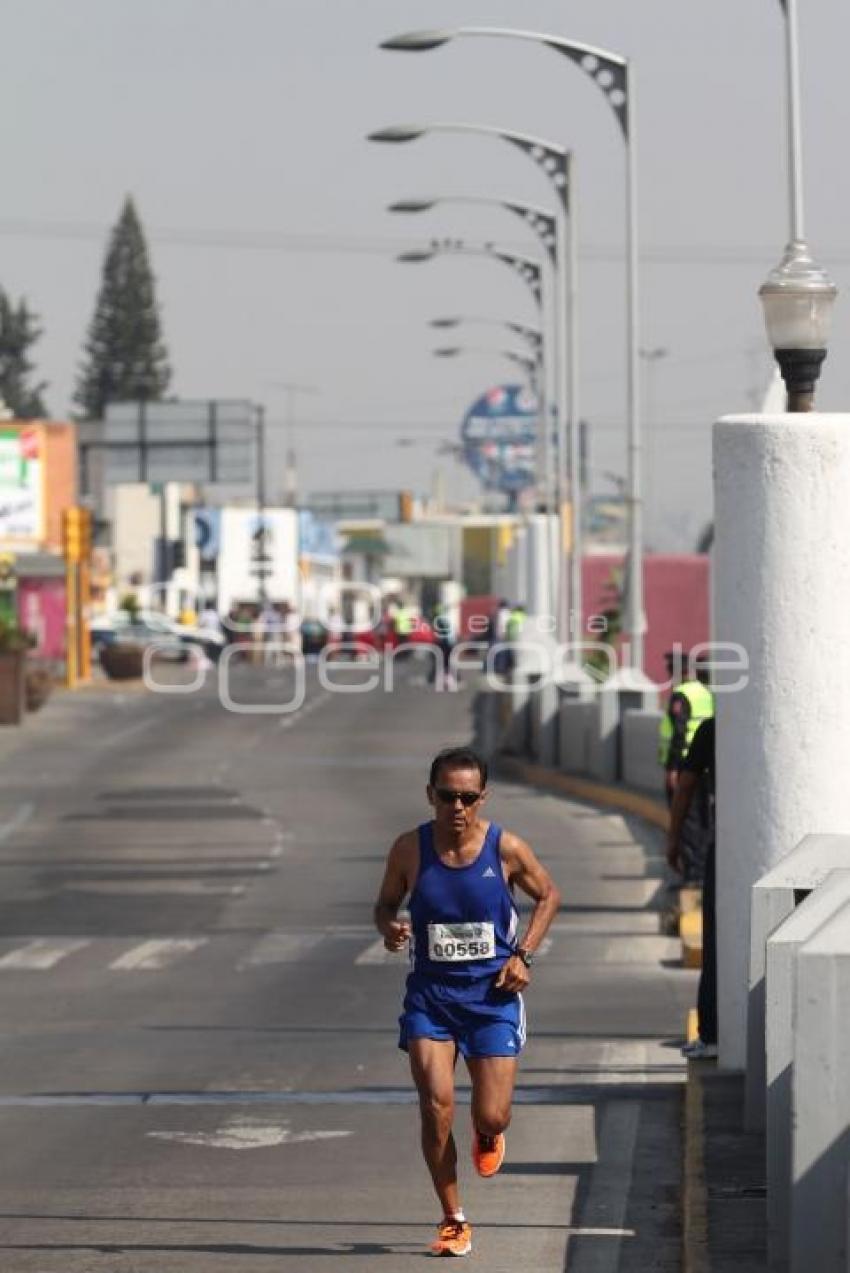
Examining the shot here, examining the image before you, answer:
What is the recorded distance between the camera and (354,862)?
31250 mm

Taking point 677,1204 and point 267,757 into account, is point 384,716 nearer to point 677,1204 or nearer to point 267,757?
point 267,757

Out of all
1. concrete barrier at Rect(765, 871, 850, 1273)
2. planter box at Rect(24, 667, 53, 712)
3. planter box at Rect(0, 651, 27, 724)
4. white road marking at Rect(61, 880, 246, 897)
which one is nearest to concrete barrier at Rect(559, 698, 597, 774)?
white road marking at Rect(61, 880, 246, 897)

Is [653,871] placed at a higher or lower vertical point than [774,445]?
lower

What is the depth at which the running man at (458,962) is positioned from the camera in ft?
34.3

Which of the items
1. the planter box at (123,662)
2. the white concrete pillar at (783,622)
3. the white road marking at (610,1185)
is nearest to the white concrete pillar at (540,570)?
the planter box at (123,662)

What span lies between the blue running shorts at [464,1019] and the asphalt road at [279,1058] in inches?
29.4

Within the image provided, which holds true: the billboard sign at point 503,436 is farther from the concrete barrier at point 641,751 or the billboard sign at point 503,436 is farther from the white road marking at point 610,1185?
the white road marking at point 610,1185

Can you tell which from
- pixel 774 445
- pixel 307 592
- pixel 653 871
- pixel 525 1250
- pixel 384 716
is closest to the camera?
pixel 525 1250

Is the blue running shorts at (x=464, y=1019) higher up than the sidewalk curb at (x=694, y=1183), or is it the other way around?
the blue running shorts at (x=464, y=1019)

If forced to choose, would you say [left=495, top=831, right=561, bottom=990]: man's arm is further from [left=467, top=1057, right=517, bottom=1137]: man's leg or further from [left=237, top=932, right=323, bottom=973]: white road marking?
[left=237, top=932, right=323, bottom=973]: white road marking

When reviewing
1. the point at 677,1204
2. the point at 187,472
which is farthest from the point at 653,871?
the point at 187,472

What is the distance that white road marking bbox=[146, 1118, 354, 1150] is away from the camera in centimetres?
1345

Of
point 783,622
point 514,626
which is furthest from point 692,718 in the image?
point 514,626

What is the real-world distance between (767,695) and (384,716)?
1844 inches
